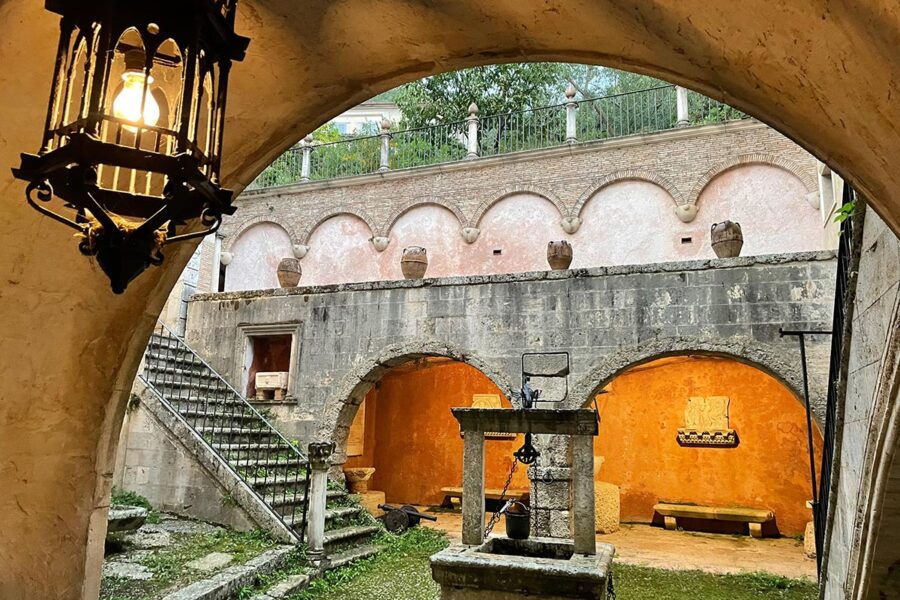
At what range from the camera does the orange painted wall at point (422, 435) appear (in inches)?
547

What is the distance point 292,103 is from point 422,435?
41.7 ft

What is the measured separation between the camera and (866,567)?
9.70 ft

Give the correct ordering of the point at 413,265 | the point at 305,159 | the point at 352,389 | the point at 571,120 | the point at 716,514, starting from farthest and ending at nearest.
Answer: the point at 305,159, the point at 571,120, the point at 716,514, the point at 413,265, the point at 352,389

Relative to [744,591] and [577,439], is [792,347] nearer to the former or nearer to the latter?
[744,591]

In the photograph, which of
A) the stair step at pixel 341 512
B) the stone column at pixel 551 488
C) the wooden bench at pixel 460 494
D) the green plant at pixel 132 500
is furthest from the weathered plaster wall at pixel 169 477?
the wooden bench at pixel 460 494

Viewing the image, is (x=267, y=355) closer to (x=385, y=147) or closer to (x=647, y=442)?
(x=385, y=147)

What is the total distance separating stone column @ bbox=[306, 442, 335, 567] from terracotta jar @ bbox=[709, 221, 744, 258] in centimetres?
615

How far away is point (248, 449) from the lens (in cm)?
912

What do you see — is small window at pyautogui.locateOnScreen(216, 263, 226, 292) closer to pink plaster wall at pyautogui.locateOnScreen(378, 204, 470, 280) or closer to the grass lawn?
pink plaster wall at pyautogui.locateOnScreen(378, 204, 470, 280)

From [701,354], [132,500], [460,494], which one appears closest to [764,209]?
[701,354]

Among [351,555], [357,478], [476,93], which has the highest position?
[476,93]

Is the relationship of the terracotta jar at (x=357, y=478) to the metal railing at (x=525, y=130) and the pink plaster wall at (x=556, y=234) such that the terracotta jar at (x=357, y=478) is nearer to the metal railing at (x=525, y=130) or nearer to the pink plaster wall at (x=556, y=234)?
the pink plaster wall at (x=556, y=234)

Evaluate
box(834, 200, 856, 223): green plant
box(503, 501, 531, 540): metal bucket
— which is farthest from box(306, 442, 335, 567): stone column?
box(834, 200, 856, 223): green plant

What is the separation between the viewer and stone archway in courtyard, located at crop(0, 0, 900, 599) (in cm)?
143
